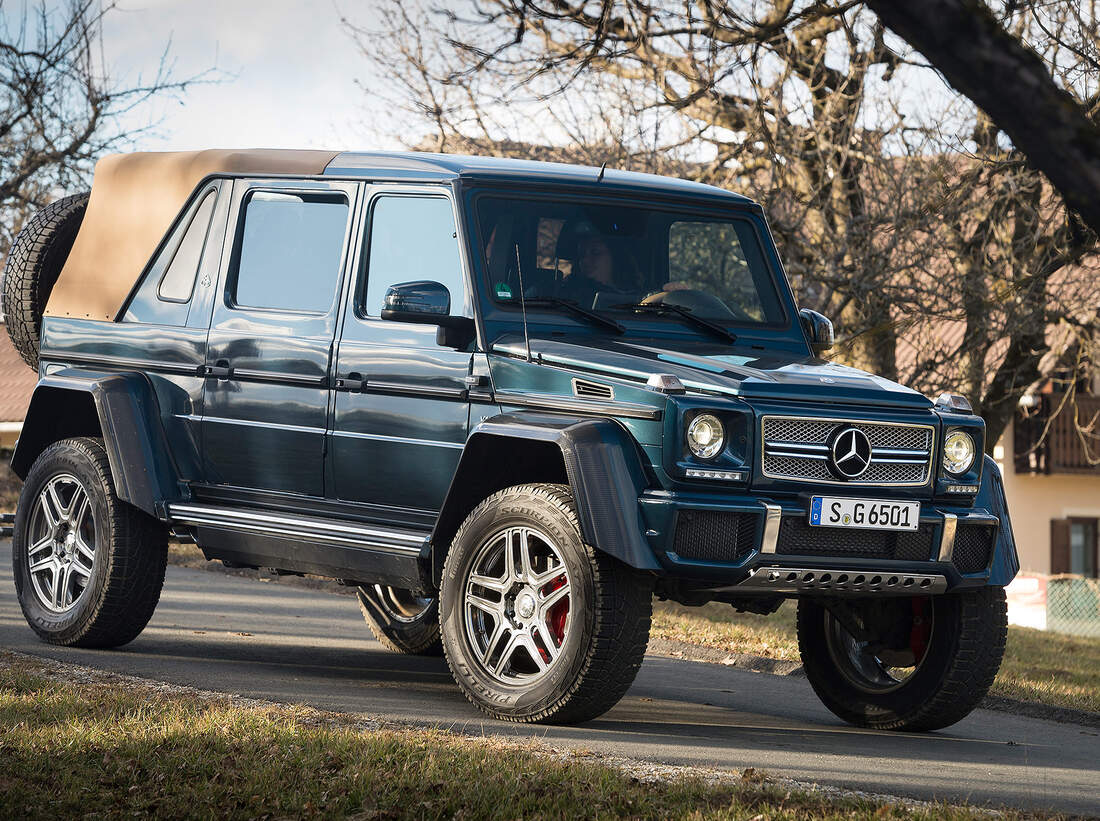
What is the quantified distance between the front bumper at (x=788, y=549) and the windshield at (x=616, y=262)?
1.47 meters

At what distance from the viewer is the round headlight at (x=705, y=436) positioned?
6.55 m

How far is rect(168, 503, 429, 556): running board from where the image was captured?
24.5 ft

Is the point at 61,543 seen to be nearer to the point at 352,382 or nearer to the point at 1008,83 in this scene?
the point at 352,382

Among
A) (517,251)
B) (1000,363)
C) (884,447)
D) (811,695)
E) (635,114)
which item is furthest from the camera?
(1000,363)

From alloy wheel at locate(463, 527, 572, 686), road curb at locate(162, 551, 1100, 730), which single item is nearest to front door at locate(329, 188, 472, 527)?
alloy wheel at locate(463, 527, 572, 686)

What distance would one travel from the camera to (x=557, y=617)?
6.88 m

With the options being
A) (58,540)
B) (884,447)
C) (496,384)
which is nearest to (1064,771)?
(884,447)

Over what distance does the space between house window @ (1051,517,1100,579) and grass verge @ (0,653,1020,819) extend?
33.8m

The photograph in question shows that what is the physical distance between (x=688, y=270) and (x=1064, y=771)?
2.91 m

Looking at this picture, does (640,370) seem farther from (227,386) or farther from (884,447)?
(227,386)

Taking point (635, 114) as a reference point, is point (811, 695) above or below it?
below

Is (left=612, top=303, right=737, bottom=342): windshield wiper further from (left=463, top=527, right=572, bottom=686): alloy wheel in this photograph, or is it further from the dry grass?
the dry grass

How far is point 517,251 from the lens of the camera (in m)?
7.71

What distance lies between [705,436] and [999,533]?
1558 millimetres
